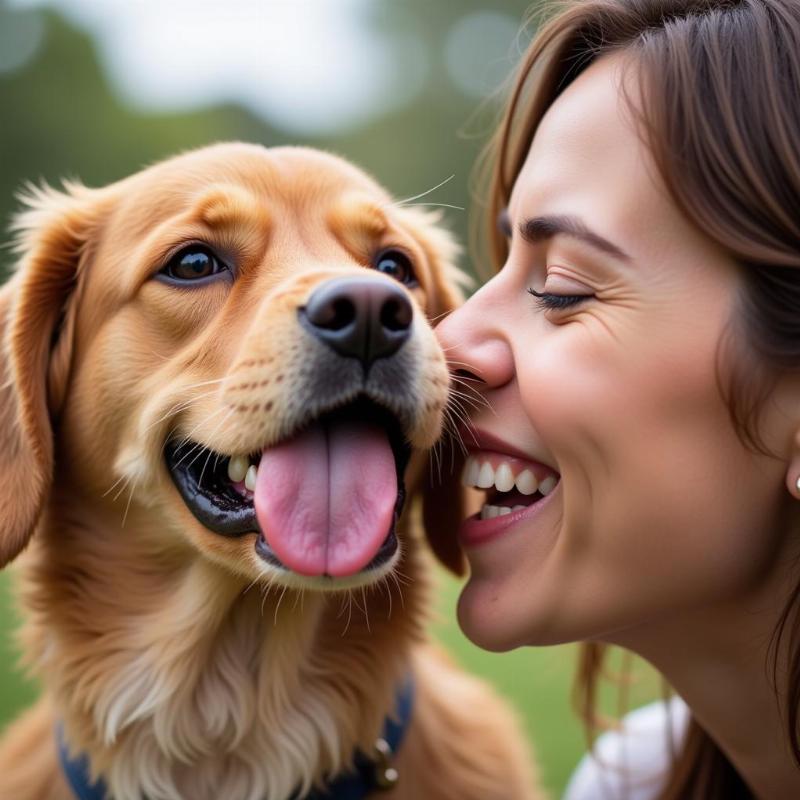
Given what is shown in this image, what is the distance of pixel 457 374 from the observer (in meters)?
2.72

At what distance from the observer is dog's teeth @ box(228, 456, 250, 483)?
2531 mm

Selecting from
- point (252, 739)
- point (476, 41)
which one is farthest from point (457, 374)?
point (476, 41)

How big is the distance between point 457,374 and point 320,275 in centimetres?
48

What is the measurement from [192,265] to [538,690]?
4.27m

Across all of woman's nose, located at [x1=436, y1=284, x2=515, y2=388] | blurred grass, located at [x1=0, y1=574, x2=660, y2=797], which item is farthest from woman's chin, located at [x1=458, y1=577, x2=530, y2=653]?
blurred grass, located at [x1=0, y1=574, x2=660, y2=797]

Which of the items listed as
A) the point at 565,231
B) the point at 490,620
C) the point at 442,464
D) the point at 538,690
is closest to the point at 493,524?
the point at 490,620

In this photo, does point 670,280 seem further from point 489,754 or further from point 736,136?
point 489,754

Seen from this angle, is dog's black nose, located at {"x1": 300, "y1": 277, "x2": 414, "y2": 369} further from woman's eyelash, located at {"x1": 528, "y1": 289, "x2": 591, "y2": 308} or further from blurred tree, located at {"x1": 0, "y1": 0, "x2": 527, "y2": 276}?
blurred tree, located at {"x1": 0, "y1": 0, "x2": 527, "y2": 276}

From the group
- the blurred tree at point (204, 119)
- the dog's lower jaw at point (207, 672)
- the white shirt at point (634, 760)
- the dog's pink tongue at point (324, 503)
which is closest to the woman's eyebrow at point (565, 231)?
the dog's pink tongue at point (324, 503)

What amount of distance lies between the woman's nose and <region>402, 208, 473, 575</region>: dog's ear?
1.13 feet

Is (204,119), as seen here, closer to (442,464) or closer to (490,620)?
(442,464)

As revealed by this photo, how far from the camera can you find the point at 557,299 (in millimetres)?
2479

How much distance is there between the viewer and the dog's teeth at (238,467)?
2.53m

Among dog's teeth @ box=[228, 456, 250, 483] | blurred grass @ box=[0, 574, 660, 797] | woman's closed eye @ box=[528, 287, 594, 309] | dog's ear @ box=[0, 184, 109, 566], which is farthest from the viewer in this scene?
blurred grass @ box=[0, 574, 660, 797]
